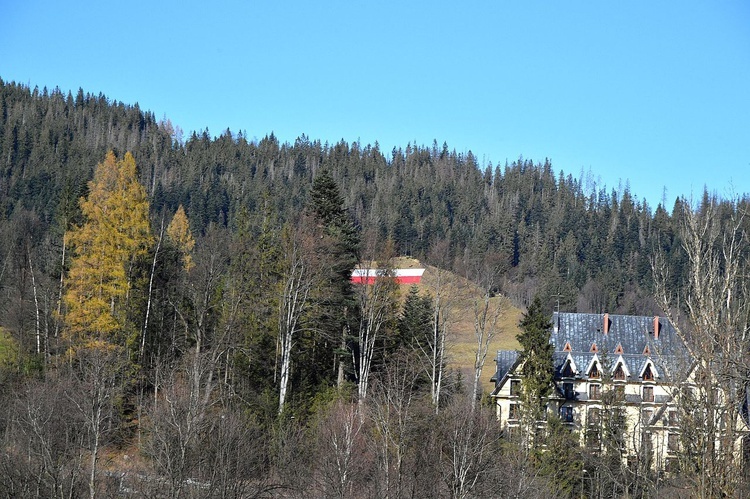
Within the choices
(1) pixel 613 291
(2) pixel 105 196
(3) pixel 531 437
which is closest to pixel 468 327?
(1) pixel 613 291

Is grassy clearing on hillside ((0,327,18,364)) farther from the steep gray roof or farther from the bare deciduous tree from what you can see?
the bare deciduous tree

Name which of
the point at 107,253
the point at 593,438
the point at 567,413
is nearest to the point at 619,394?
the point at 593,438

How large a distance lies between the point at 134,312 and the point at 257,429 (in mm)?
9408

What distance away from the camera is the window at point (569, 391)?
162 feet

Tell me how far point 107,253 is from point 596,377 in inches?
1185

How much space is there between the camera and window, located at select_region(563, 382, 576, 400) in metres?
49.5

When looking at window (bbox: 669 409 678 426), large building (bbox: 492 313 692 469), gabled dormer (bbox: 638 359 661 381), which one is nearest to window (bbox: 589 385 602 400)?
large building (bbox: 492 313 692 469)

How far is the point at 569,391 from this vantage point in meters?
49.7

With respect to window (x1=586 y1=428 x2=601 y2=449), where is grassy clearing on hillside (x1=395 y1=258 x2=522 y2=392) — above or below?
above

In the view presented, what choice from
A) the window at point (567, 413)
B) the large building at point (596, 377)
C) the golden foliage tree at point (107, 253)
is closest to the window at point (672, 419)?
the large building at point (596, 377)

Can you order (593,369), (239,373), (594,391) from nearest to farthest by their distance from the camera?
(239,373) < (594,391) < (593,369)

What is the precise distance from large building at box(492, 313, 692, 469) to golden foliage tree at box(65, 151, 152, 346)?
1961cm

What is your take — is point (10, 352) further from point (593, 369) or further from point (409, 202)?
point (409, 202)

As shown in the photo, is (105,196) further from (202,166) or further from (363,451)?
(202,166)
